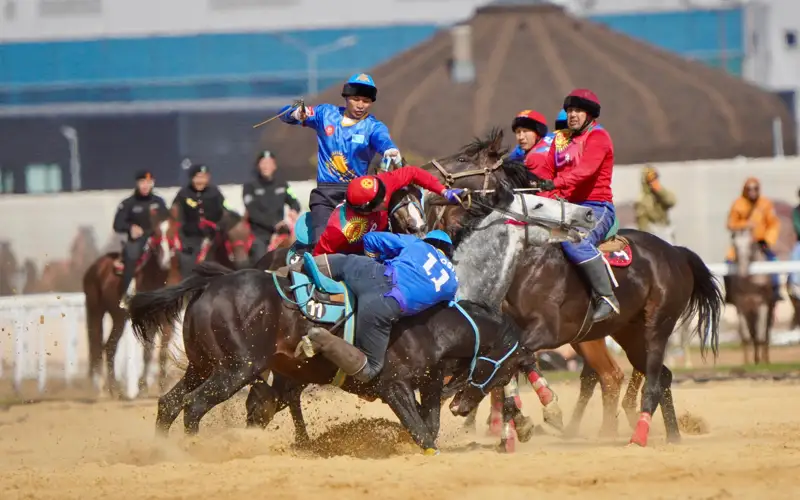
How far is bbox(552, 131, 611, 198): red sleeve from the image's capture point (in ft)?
32.8

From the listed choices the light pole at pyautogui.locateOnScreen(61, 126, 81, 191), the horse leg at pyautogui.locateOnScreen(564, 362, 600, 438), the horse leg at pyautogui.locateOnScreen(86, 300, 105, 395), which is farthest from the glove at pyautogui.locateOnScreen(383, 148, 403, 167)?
the light pole at pyautogui.locateOnScreen(61, 126, 81, 191)

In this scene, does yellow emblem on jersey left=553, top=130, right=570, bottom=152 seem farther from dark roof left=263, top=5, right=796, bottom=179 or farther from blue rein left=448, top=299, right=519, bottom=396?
dark roof left=263, top=5, right=796, bottom=179

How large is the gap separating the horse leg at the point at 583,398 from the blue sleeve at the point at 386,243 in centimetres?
335

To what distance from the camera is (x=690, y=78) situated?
40.8 meters

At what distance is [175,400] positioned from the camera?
Result: 9109mm

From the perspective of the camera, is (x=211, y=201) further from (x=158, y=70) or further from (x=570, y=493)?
(x=158, y=70)

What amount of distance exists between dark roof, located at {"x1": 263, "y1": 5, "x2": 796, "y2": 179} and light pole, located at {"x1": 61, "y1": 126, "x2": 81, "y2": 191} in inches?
489

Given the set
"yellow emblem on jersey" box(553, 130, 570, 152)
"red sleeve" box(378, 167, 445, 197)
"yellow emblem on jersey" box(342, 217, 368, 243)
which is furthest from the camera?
"yellow emblem on jersey" box(553, 130, 570, 152)

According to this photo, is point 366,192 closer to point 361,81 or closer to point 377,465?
point 361,81

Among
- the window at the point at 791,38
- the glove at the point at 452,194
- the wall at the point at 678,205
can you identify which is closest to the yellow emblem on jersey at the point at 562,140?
the glove at the point at 452,194

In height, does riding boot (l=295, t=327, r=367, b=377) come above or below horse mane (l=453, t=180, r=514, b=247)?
below

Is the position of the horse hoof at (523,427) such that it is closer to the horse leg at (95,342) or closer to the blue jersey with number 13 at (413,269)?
the blue jersey with number 13 at (413,269)

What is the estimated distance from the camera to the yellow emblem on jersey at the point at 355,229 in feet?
29.6

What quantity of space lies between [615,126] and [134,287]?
77.0 ft
